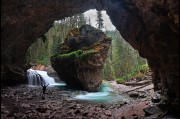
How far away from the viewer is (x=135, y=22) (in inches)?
627

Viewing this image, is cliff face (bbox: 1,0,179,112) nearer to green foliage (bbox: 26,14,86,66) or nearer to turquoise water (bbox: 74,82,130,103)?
turquoise water (bbox: 74,82,130,103)

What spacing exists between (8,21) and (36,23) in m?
4.82

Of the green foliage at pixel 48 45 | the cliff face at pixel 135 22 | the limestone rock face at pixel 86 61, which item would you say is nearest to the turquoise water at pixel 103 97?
the limestone rock face at pixel 86 61

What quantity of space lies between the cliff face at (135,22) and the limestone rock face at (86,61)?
14.3 m

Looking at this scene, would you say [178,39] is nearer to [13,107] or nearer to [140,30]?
[140,30]

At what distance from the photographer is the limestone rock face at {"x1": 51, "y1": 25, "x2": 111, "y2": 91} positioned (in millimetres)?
35281

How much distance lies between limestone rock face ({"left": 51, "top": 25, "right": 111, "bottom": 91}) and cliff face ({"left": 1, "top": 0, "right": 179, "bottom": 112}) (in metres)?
14.3

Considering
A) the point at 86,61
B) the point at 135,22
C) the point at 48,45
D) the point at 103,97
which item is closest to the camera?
the point at 135,22

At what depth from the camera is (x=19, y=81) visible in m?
33.9

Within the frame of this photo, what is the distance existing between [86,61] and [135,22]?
63.7 ft

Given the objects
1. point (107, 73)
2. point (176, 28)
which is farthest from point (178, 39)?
point (107, 73)

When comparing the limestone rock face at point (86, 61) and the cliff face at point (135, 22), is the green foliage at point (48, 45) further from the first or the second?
the cliff face at point (135, 22)

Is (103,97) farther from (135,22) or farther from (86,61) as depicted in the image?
(135,22)

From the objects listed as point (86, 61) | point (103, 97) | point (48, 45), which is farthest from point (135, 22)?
point (48, 45)
